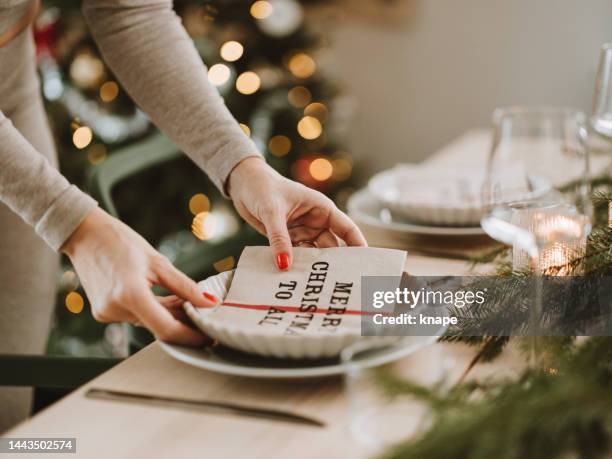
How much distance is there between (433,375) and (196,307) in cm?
26

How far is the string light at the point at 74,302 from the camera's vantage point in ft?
6.79

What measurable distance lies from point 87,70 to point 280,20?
0.66 m

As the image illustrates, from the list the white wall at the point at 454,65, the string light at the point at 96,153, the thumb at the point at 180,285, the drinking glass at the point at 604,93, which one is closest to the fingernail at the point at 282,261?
the thumb at the point at 180,285

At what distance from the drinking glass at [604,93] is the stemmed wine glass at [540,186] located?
16 centimetres

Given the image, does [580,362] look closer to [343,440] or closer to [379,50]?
[343,440]

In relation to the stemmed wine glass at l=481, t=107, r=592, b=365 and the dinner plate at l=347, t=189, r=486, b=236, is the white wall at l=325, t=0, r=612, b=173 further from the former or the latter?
the stemmed wine glass at l=481, t=107, r=592, b=365

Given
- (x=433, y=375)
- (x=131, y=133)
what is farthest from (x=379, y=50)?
(x=433, y=375)

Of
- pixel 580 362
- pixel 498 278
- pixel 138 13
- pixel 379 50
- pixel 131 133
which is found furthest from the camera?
pixel 379 50

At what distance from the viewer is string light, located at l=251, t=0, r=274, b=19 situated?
235 centimetres

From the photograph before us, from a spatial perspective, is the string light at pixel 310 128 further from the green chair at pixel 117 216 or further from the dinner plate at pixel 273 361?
the dinner plate at pixel 273 361

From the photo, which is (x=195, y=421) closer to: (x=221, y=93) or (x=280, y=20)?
(x=221, y=93)

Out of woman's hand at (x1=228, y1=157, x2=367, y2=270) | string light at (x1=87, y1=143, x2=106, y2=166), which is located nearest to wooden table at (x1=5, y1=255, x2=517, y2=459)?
woman's hand at (x1=228, y1=157, x2=367, y2=270)

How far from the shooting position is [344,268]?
80cm

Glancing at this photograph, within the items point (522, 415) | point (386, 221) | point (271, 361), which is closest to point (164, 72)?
point (386, 221)
